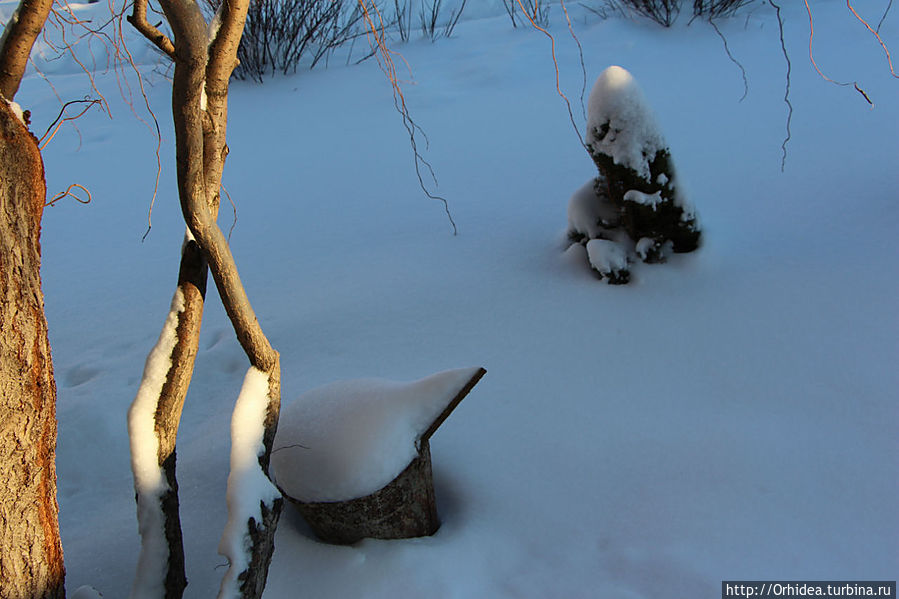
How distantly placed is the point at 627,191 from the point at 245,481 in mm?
1454

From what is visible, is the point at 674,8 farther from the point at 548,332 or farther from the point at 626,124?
the point at 548,332

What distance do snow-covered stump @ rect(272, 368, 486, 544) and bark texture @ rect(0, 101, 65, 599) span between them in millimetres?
442

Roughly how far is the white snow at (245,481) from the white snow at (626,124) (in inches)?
51.4

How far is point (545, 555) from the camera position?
136 cm

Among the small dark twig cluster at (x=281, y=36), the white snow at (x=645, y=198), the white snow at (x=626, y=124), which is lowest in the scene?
the white snow at (x=645, y=198)

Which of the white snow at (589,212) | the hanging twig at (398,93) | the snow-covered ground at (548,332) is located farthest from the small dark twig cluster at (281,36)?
the white snow at (589,212)

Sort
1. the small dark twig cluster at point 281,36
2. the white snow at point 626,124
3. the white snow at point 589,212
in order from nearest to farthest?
the white snow at point 626,124, the white snow at point 589,212, the small dark twig cluster at point 281,36

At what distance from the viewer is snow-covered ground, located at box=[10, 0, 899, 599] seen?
1.36 m

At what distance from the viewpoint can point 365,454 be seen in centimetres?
130

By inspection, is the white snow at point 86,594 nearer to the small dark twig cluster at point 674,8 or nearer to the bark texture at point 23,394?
the bark texture at point 23,394

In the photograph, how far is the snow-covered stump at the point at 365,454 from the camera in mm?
1301

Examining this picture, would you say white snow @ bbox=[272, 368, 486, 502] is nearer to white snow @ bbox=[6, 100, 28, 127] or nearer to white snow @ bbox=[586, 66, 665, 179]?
white snow @ bbox=[6, 100, 28, 127]

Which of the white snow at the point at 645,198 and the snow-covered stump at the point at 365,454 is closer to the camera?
the snow-covered stump at the point at 365,454

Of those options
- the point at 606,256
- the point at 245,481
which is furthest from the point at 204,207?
the point at 606,256
